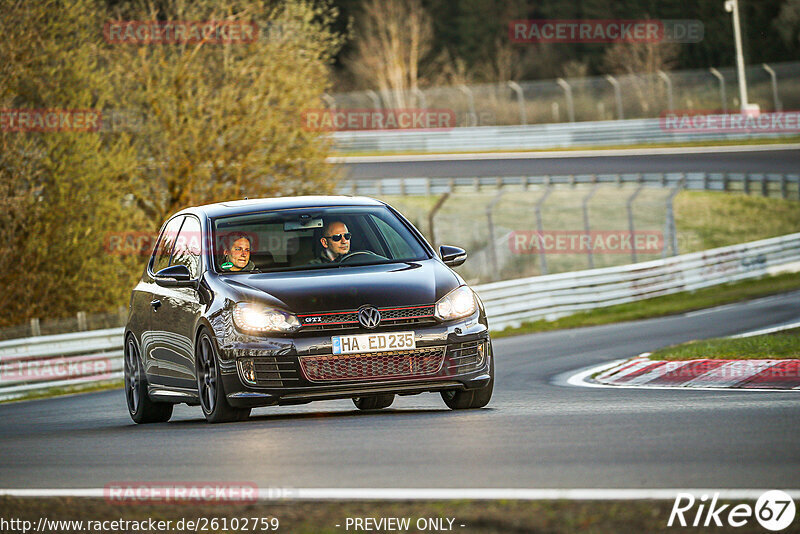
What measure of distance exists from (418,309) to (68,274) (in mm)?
18390

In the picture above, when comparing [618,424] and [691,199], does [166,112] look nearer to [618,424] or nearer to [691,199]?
[691,199]

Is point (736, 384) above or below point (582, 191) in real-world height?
above

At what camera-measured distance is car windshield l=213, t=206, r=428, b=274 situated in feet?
34.1

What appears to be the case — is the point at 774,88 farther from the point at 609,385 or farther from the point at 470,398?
the point at 470,398

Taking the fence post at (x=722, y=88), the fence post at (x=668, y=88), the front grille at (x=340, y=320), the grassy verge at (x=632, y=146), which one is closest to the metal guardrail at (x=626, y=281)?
the front grille at (x=340, y=320)

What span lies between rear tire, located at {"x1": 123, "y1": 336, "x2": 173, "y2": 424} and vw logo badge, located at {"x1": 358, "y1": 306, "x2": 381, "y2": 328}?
2703 mm

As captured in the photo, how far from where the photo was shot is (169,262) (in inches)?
449

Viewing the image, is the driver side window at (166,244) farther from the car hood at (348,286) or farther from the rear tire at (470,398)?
the rear tire at (470,398)

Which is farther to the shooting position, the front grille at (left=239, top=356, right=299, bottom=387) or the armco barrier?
the armco barrier

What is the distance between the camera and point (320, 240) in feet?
34.8

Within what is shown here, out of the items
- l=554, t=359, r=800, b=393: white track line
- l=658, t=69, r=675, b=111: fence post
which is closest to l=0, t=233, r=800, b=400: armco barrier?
l=554, t=359, r=800, b=393: white track line

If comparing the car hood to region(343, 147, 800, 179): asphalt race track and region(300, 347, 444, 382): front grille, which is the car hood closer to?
region(300, 347, 444, 382): front grille

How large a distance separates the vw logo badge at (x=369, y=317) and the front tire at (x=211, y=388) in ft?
3.45

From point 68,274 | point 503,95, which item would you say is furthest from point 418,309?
point 503,95
